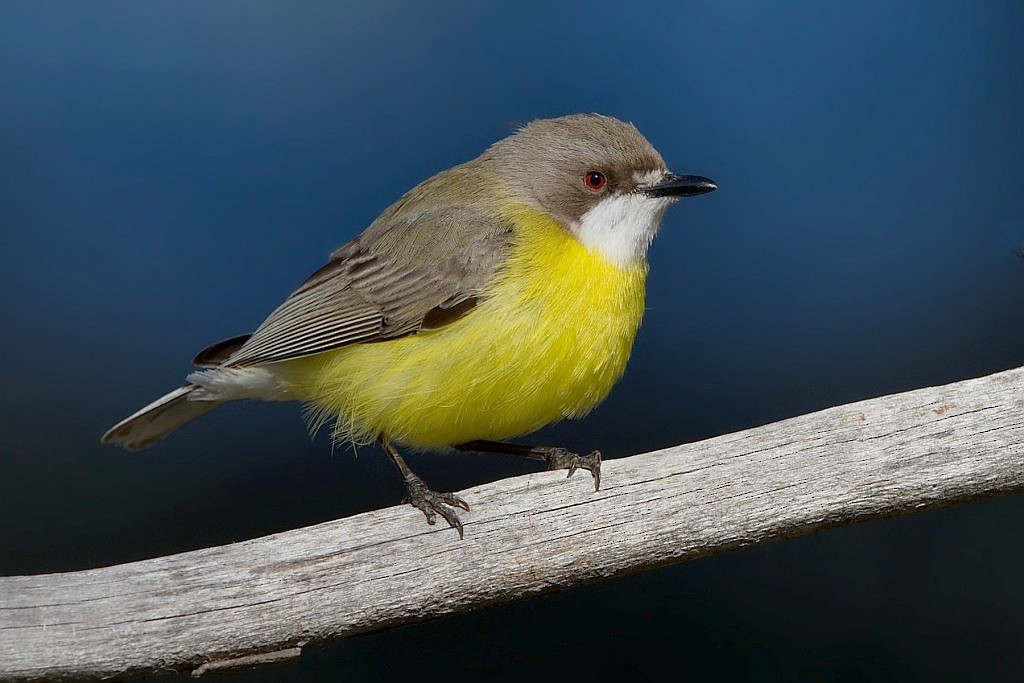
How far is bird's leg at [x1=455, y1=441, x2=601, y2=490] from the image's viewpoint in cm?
370

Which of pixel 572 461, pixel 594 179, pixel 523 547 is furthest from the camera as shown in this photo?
pixel 594 179

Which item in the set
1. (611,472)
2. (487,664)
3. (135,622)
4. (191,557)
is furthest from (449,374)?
(487,664)

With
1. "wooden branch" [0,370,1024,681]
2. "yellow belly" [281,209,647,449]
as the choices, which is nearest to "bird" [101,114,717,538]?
"yellow belly" [281,209,647,449]

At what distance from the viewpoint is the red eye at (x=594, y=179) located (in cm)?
427

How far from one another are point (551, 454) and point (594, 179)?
1146 mm

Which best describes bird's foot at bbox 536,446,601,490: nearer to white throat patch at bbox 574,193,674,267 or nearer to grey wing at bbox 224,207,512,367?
grey wing at bbox 224,207,512,367

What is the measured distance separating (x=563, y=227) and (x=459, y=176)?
0.63m

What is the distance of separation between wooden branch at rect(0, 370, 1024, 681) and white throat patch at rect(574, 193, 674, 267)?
35.9 inches

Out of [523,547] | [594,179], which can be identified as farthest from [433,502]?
[594,179]

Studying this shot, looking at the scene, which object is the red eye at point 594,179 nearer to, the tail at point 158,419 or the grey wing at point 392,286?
the grey wing at point 392,286

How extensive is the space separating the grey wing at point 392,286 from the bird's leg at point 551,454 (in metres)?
0.67

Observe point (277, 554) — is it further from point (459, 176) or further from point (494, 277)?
point (459, 176)

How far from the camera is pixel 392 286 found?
13.7ft

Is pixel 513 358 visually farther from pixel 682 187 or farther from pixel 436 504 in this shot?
pixel 682 187
